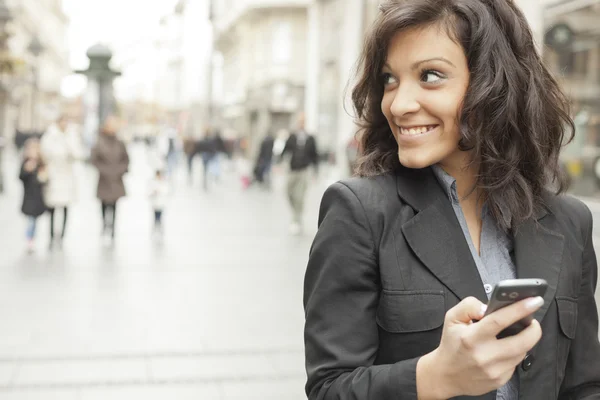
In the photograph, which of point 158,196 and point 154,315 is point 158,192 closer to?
point 158,196

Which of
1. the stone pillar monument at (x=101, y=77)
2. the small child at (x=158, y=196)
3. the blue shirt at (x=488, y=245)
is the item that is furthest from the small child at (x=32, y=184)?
the stone pillar monument at (x=101, y=77)

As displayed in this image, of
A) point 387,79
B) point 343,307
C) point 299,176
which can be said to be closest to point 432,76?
point 387,79

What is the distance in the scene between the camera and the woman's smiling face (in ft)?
6.11

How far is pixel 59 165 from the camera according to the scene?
1284cm

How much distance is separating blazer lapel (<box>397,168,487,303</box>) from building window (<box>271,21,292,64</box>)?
145ft

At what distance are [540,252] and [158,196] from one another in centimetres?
1241

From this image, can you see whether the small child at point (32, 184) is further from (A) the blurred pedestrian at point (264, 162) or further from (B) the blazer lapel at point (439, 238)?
(A) the blurred pedestrian at point (264, 162)

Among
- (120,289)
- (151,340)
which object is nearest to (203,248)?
(120,289)

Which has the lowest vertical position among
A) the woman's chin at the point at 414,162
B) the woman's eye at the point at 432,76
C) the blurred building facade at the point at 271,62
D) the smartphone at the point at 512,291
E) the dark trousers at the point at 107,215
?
the dark trousers at the point at 107,215

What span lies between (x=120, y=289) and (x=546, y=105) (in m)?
7.85

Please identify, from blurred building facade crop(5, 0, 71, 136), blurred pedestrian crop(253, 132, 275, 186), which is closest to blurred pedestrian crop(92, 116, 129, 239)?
blurred building facade crop(5, 0, 71, 136)

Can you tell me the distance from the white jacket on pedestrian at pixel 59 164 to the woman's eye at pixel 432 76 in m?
11.2

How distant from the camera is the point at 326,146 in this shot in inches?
1231

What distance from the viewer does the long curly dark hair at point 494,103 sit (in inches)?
74.0
